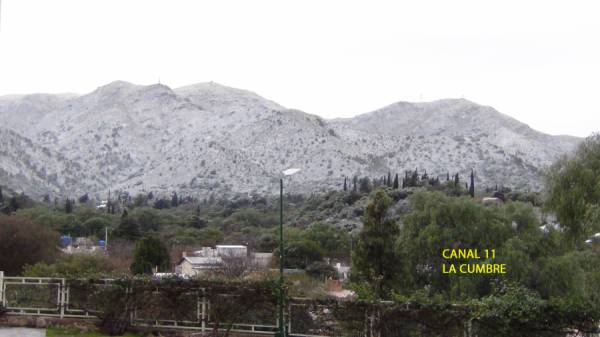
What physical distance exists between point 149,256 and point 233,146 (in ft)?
320

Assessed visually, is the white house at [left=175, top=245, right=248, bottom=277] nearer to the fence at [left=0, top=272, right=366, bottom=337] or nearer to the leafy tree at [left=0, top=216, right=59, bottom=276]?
the leafy tree at [left=0, top=216, right=59, bottom=276]

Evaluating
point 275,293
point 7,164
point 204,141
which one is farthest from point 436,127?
point 275,293

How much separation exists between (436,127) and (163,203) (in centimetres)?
7803

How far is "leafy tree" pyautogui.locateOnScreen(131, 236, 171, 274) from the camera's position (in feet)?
112

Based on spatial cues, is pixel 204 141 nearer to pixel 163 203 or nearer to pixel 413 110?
pixel 163 203

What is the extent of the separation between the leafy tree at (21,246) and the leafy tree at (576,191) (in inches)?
925

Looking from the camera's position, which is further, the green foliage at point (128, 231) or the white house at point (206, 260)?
the green foliage at point (128, 231)

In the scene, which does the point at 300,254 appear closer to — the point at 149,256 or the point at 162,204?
the point at 149,256

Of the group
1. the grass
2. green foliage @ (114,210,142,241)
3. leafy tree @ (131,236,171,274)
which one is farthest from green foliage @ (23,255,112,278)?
green foliage @ (114,210,142,241)

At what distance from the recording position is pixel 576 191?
91.9 ft

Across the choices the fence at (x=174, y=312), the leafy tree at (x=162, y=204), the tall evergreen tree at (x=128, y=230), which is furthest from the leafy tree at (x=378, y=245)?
the leafy tree at (x=162, y=204)

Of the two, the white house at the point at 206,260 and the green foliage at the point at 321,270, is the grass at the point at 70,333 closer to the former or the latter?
the white house at the point at 206,260

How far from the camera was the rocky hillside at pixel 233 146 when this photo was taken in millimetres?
122125

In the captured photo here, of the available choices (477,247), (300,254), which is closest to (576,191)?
(477,247)
